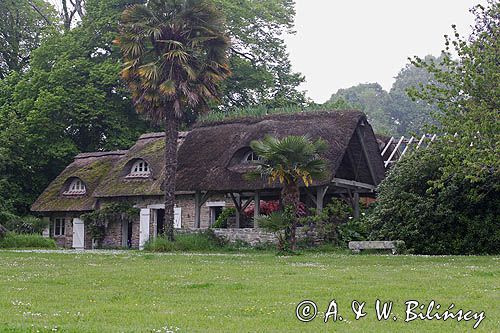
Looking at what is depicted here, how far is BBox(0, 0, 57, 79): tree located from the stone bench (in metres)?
27.2

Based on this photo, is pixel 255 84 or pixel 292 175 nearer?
pixel 292 175

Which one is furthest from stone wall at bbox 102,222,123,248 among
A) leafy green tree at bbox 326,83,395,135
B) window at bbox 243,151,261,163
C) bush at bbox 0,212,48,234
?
leafy green tree at bbox 326,83,395,135

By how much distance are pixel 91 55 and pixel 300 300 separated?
36336 mm

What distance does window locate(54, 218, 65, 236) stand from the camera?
42.2 meters

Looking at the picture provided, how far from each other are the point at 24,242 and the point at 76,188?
26.9 ft

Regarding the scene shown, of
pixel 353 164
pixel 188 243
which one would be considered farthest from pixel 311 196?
pixel 188 243

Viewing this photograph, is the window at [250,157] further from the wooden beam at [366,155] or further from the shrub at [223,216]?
the wooden beam at [366,155]

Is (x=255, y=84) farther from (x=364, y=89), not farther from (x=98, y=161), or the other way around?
(x=364, y=89)

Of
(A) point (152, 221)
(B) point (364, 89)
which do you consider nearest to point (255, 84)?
(A) point (152, 221)

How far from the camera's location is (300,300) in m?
11.9

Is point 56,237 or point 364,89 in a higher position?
point 364,89

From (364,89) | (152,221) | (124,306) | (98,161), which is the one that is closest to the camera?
(124,306)

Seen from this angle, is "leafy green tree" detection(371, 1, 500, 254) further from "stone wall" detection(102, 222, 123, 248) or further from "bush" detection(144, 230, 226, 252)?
"stone wall" detection(102, 222, 123, 248)

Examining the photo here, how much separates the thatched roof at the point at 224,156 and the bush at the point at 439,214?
328cm
